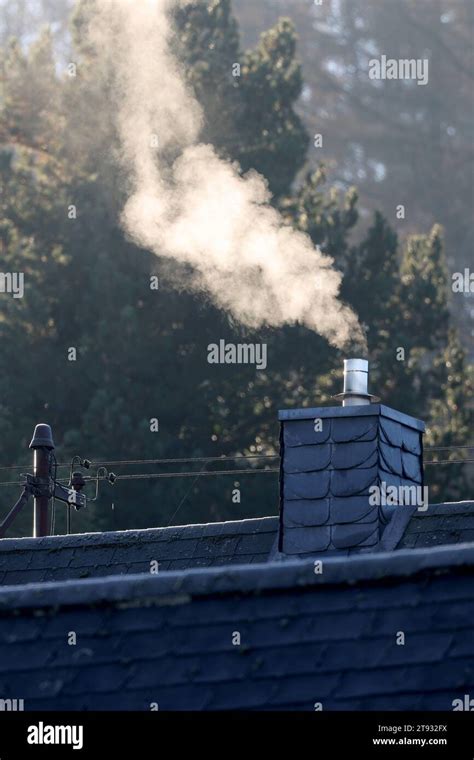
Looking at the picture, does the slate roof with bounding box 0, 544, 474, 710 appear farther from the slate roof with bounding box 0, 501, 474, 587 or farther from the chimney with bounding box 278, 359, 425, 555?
the slate roof with bounding box 0, 501, 474, 587

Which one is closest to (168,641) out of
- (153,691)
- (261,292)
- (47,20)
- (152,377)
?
(153,691)

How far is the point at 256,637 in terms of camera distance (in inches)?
207

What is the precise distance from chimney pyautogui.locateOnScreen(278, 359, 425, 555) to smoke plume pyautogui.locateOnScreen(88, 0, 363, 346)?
13.6 meters

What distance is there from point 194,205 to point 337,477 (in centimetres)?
1773

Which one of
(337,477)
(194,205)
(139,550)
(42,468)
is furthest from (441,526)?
(194,205)

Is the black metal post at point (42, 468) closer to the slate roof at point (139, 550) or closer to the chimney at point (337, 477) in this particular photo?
the slate roof at point (139, 550)

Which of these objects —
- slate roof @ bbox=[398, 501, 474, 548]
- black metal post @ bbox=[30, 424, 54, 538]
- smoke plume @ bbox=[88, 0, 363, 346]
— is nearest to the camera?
slate roof @ bbox=[398, 501, 474, 548]

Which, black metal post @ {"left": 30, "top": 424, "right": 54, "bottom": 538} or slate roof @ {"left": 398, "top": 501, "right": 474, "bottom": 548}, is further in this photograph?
black metal post @ {"left": 30, "top": 424, "right": 54, "bottom": 538}

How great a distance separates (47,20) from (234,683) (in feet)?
188

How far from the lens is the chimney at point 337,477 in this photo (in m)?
11.4

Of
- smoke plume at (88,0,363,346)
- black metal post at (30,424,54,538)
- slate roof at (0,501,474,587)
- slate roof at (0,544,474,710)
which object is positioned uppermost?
smoke plume at (88,0,363,346)

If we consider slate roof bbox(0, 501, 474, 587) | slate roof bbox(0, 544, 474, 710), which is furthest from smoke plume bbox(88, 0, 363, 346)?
slate roof bbox(0, 544, 474, 710)

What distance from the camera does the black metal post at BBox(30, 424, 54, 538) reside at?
17.4 meters

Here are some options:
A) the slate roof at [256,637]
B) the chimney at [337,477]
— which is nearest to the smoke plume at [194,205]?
the chimney at [337,477]
